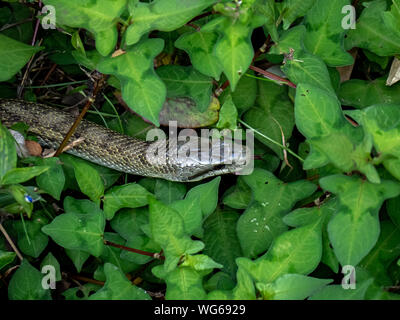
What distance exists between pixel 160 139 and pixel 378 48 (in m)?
1.51

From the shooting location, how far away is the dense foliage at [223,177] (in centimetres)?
229

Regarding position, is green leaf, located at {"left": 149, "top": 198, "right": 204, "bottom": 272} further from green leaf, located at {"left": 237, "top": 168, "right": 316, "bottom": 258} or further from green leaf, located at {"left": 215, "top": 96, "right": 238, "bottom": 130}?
green leaf, located at {"left": 215, "top": 96, "right": 238, "bottom": 130}

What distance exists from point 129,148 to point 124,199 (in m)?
0.60

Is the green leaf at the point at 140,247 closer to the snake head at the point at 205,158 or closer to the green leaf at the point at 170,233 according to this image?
the green leaf at the point at 170,233

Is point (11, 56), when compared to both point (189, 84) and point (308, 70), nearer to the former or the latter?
point (189, 84)

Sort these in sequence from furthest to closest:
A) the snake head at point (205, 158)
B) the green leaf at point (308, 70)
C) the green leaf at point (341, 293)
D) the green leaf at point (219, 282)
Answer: the snake head at point (205, 158)
the green leaf at point (308, 70)
the green leaf at point (219, 282)
the green leaf at point (341, 293)

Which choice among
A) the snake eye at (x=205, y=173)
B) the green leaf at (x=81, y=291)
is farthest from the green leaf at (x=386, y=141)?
the green leaf at (x=81, y=291)

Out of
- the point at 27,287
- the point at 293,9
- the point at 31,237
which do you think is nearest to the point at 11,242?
the point at 31,237

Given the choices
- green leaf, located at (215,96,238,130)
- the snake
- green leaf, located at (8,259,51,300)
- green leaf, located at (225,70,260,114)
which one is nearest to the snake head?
the snake

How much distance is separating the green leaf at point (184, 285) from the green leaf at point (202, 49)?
105cm

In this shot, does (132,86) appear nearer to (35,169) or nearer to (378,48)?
(35,169)

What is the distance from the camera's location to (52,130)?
3.37 meters

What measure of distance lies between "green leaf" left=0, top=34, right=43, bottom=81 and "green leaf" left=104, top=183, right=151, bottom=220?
0.86 metres

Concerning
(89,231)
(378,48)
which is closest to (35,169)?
(89,231)
